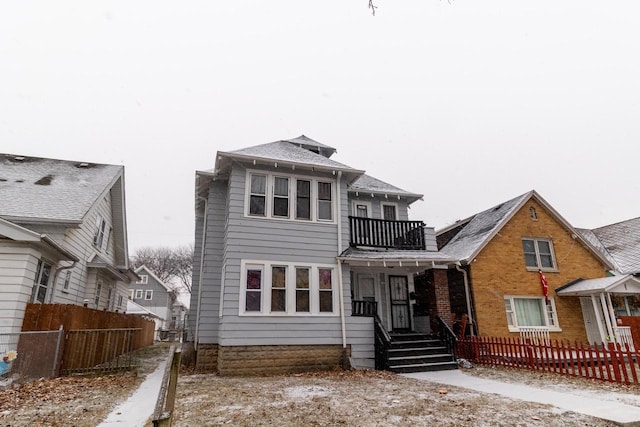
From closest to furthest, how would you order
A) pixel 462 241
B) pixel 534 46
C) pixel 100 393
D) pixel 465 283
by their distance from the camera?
pixel 100 393
pixel 534 46
pixel 465 283
pixel 462 241

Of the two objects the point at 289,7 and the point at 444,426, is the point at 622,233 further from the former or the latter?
the point at 289,7

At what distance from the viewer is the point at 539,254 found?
17.5 m

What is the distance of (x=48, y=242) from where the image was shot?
1034 centimetres

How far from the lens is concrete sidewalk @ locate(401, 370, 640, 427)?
547cm

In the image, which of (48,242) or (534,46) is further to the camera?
(48,242)

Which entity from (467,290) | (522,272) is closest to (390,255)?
(467,290)

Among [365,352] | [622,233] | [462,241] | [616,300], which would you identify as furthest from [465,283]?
[622,233]

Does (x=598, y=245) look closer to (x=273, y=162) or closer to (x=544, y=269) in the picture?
(x=544, y=269)

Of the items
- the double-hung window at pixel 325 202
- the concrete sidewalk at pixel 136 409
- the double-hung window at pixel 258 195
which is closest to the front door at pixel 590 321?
the double-hung window at pixel 325 202

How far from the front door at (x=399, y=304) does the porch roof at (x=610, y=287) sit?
8.21 m

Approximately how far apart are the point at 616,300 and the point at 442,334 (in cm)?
1137

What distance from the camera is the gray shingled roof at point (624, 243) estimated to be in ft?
62.4

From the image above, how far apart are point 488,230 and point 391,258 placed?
7.95 metres

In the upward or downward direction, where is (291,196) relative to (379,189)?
downward
